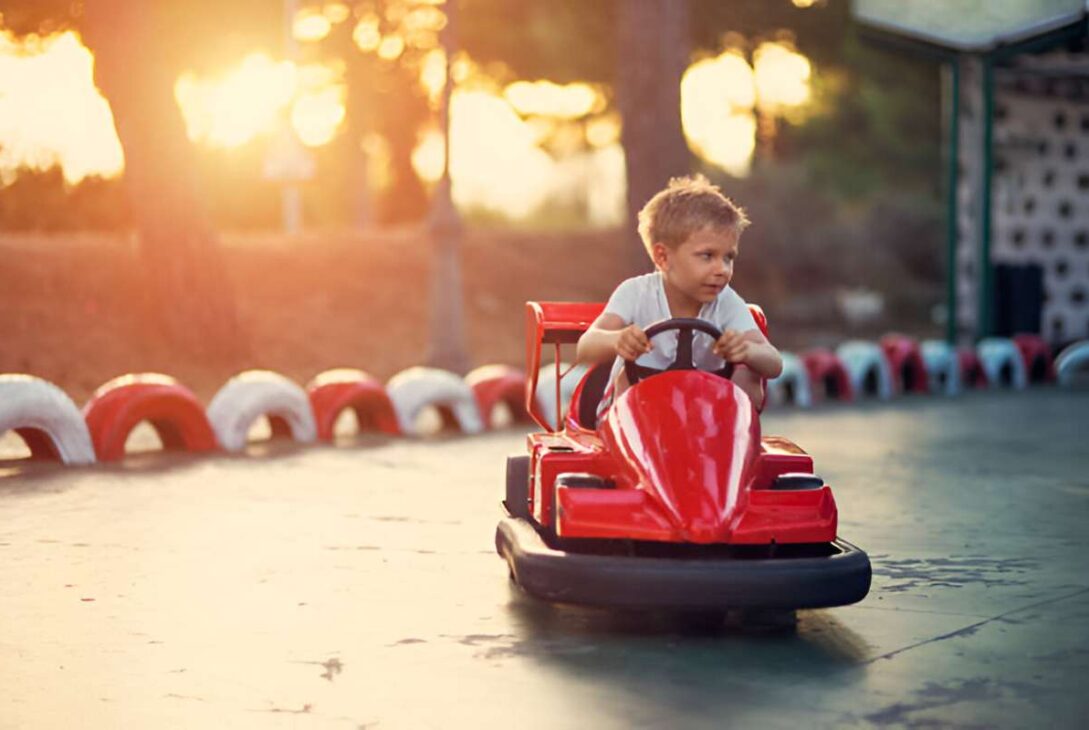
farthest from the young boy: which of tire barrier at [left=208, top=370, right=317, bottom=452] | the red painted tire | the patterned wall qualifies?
the patterned wall

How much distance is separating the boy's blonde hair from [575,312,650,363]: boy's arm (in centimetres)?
28

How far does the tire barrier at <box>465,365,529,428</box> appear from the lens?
39.3 ft

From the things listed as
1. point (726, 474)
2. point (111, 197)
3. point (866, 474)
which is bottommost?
point (866, 474)

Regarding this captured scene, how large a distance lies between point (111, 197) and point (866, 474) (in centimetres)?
1404

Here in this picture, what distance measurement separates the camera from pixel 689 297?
5.50 m

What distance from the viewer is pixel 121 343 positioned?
586 inches

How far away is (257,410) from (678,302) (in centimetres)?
526

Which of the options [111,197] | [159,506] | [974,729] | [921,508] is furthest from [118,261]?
[974,729]

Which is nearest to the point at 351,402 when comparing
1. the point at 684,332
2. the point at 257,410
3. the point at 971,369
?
the point at 257,410

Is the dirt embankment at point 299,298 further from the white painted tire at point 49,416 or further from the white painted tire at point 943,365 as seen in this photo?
the white painted tire at point 49,416

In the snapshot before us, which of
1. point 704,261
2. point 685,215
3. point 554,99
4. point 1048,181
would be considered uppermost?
point 554,99

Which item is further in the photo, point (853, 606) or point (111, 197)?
point (111, 197)

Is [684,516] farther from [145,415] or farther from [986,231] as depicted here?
[986,231]

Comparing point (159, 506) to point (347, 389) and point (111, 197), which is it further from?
point (111, 197)
